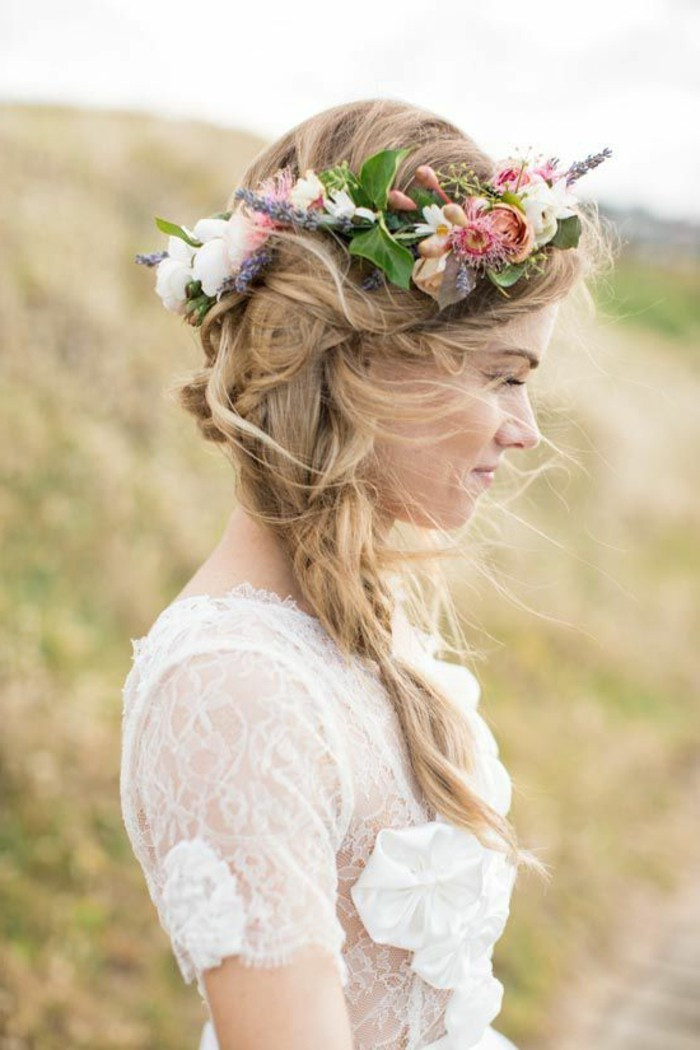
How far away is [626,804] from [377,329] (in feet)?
17.2

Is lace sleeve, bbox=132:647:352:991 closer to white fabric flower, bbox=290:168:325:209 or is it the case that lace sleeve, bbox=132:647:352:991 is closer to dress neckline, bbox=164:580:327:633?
dress neckline, bbox=164:580:327:633

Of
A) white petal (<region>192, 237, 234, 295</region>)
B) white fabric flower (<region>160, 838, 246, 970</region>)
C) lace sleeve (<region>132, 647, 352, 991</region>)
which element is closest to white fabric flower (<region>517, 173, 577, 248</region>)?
white petal (<region>192, 237, 234, 295</region>)

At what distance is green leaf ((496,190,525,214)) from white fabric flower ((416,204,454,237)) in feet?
0.42

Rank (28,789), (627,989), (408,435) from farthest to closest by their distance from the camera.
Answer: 1. (627,989)
2. (28,789)
3. (408,435)

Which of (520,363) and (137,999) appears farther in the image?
(137,999)

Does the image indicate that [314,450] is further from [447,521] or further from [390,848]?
[390,848]

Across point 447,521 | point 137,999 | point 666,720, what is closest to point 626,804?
point 666,720

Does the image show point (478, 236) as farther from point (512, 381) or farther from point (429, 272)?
point (512, 381)

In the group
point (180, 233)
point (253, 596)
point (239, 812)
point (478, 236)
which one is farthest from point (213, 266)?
point (239, 812)

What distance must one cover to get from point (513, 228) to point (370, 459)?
43 centimetres

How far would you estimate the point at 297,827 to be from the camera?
1445 mm

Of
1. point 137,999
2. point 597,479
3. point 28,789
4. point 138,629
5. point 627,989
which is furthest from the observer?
point 597,479

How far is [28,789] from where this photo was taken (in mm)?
4195

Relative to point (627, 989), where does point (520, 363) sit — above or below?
A: above
